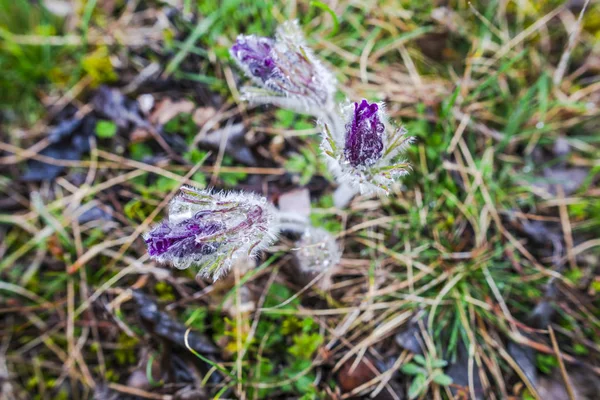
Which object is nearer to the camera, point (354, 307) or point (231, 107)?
point (354, 307)

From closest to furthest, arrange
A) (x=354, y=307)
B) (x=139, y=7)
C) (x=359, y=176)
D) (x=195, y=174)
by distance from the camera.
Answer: (x=359, y=176), (x=354, y=307), (x=195, y=174), (x=139, y=7)

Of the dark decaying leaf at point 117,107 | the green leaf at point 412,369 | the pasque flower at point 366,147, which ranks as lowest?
the green leaf at point 412,369

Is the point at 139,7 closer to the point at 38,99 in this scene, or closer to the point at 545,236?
the point at 38,99

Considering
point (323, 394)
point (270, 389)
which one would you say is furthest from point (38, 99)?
point (323, 394)

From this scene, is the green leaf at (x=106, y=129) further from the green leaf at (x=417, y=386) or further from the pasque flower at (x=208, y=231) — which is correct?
the green leaf at (x=417, y=386)

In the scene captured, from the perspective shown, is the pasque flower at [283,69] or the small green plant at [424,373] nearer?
the pasque flower at [283,69]

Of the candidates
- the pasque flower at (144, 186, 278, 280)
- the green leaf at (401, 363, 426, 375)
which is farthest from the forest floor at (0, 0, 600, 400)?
the pasque flower at (144, 186, 278, 280)

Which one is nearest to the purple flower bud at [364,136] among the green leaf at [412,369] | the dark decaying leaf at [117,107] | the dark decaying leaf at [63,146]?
the green leaf at [412,369]

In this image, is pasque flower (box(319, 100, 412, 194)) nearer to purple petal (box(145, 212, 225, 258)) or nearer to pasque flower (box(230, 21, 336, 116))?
pasque flower (box(230, 21, 336, 116))
